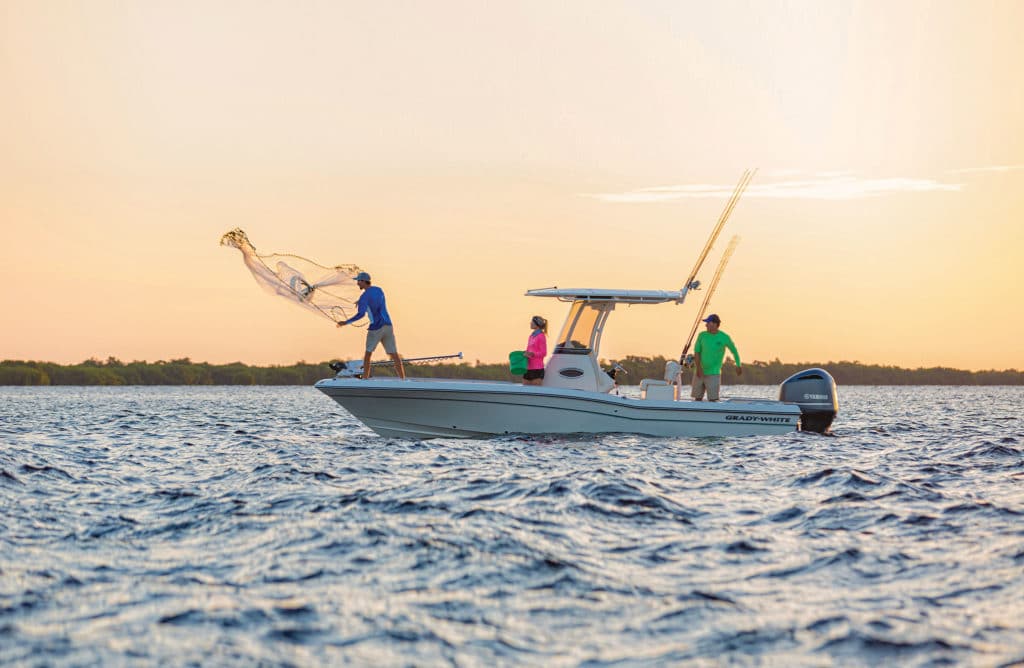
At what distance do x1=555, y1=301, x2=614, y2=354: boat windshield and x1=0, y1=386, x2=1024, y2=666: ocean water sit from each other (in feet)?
9.50

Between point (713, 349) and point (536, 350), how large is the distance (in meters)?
3.49

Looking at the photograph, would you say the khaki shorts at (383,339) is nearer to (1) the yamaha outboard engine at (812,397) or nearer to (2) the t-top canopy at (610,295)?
(2) the t-top canopy at (610,295)

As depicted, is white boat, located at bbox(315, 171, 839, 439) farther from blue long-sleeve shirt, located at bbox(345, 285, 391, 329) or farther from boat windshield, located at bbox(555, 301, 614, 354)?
blue long-sleeve shirt, located at bbox(345, 285, 391, 329)

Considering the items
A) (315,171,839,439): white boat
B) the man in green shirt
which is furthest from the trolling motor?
the man in green shirt

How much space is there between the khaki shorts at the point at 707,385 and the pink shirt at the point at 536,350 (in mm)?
3234

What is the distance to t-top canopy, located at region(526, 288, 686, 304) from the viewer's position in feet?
62.8

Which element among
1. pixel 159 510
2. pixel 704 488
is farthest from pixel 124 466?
pixel 704 488

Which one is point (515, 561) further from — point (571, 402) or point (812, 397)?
point (812, 397)

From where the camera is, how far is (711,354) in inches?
777

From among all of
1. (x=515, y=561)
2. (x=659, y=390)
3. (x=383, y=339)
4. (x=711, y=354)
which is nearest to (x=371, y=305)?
(x=383, y=339)

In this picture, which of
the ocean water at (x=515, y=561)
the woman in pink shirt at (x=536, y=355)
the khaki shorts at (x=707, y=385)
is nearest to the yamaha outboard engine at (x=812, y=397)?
the khaki shorts at (x=707, y=385)

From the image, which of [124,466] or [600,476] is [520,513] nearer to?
[600,476]

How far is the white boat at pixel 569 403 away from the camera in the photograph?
18281 mm

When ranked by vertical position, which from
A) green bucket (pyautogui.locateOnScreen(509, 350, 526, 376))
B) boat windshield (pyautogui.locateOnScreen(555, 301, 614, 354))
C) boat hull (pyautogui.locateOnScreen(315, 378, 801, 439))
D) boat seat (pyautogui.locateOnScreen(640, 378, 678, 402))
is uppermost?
boat windshield (pyautogui.locateOnScreen(555, 301, 614, 354))
